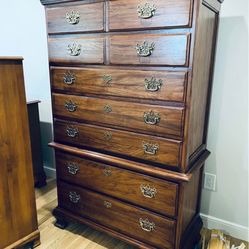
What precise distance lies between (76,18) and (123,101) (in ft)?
1.74

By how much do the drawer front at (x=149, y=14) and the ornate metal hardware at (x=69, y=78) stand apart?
1.26 ft

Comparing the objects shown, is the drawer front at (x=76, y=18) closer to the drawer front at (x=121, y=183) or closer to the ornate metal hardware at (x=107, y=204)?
the drawer front at (x=121, y=183)

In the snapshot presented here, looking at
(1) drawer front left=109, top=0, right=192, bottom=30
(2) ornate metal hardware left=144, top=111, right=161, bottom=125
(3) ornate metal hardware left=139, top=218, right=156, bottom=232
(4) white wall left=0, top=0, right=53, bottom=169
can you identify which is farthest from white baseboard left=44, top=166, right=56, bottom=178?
(1) drawer front left=109, top=0, right=192, bottom=30

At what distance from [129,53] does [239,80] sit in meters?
0.75

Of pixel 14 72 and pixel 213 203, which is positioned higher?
pixel 14 72

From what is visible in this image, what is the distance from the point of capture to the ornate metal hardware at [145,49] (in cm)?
126

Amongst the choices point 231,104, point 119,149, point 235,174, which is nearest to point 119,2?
point 119,149

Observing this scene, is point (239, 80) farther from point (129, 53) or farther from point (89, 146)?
point (89, 146)

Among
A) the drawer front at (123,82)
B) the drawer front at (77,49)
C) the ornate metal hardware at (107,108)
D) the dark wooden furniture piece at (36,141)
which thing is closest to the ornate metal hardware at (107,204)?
the ornate metal hardware at (107,108)

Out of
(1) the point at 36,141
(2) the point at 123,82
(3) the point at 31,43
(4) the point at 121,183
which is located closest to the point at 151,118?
(2) the point at 123,82

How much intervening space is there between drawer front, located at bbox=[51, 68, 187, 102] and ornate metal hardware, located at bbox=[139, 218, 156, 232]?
Answer: 722 mm

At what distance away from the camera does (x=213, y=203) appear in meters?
1.89

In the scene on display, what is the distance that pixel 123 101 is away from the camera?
142cm

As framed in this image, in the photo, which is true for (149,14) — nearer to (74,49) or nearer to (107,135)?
(74,49)
